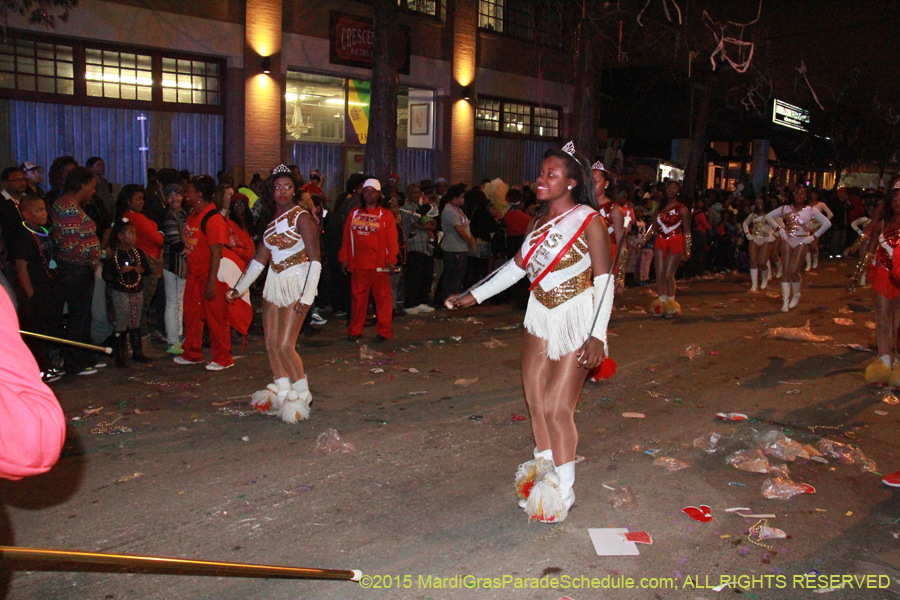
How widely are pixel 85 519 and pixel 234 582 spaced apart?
123cm

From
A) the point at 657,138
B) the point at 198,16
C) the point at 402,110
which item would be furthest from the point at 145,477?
the point at 657,138

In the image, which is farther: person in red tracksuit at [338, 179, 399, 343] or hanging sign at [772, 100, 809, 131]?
hanging sign at [772, 100, 809, 131]

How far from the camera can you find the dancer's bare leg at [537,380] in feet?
14.9

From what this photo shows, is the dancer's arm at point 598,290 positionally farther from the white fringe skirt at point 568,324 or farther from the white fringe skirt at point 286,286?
the white fringe skirt at point 286,286

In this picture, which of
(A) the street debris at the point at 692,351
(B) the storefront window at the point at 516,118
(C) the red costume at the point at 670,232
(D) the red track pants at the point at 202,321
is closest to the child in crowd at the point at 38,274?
(D) the red track pants at the point at 202,321

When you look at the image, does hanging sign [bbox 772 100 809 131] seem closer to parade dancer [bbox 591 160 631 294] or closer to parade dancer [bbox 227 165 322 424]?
parade dancer [bbox 591 160 631 294]

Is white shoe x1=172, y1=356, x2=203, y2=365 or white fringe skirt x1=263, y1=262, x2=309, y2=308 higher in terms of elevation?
white fringe skirt x1=263, y1=262, x2=309, y2=308

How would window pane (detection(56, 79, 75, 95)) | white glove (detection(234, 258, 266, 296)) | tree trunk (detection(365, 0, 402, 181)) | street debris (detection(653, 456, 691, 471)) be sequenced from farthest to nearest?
tree trunk (detection(365, 0, 402, 181)), window pane (detection(56, 79, 75, 95)), white glove (detection(234, 258, 266, 296)), street debris (detection(653, 456, 691, 471))

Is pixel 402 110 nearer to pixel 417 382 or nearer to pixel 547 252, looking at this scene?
pixel 417 382

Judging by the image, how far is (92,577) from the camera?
3.73m

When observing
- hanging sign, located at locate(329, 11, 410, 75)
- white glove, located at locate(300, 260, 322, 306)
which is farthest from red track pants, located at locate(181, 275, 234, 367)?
hanging sign, located at locate(329, 11, 410, 75)

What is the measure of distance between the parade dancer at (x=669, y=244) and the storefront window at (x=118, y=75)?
1003cm

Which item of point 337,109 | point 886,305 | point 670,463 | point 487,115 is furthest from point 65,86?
point 886,305

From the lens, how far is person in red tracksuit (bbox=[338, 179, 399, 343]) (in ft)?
30.6
